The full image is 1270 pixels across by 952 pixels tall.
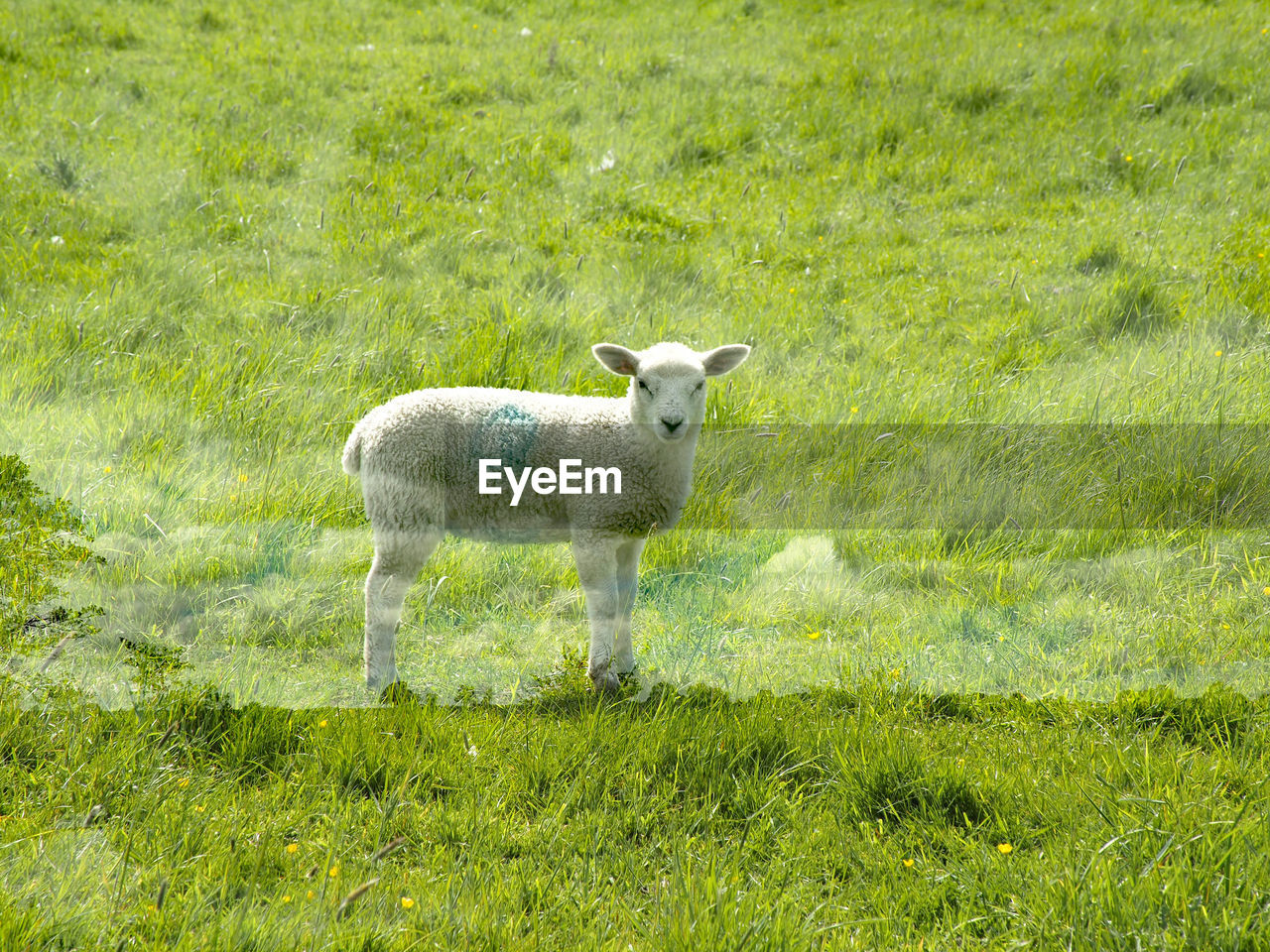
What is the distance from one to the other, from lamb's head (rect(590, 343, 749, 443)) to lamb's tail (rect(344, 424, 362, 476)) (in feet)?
3.51

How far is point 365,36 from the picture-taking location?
38.4ft

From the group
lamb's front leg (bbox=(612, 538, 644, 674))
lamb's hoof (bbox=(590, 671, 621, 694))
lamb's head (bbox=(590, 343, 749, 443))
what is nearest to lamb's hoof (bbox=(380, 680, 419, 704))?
lamb's hoof (bbox=(590, 671, 621, 694))

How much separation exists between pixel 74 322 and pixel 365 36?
6739mm

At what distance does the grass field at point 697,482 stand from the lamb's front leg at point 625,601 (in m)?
0.19

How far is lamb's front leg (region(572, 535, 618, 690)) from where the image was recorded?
3.92m

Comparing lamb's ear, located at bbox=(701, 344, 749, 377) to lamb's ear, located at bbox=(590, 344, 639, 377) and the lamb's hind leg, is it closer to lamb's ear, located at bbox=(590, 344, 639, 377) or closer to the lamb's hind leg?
lamb's ear, located at bbox=(590, 344, 639, 377)

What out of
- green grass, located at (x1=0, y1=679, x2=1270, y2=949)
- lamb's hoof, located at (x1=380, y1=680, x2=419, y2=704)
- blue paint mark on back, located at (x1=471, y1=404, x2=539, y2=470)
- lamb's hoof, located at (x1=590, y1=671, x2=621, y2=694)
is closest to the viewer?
green grass, located at (x1=0, y1=679, x2=1270, y2=949)

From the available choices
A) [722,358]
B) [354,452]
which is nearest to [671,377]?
[722,358]

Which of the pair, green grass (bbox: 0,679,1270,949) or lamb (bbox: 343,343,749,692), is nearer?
green grass (bbox: 0,679,1270,949)

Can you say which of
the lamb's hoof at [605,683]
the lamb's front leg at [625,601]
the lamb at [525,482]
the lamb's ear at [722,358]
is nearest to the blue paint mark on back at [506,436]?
the lamb at [525,482]

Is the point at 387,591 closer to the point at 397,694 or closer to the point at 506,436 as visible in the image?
the point at 397,694

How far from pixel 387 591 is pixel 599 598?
0.86 meters

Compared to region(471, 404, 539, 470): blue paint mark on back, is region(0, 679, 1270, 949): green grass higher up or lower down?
lower down

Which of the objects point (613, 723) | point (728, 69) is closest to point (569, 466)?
point (613, 723)
